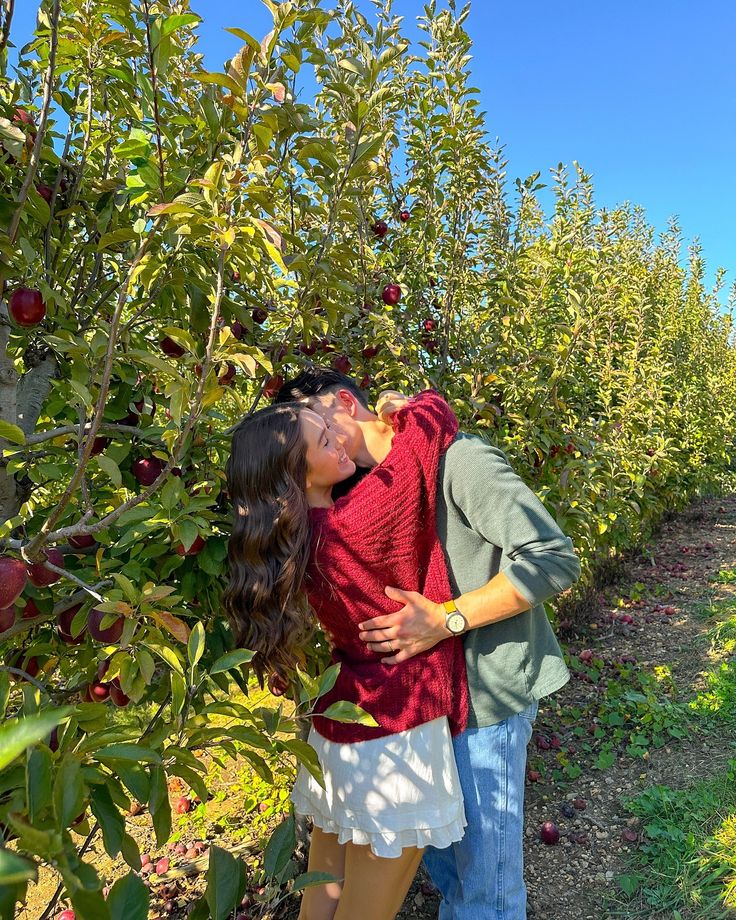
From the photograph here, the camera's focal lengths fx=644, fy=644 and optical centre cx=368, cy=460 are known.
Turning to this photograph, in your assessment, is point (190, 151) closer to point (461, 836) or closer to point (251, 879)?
point (461, 836)

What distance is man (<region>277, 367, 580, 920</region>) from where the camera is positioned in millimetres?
1292

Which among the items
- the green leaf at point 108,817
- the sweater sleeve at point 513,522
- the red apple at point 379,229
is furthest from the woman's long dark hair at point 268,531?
the red apple at point 379,229

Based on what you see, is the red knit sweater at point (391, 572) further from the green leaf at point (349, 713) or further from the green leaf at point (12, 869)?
the green leaf at point (12, 869)

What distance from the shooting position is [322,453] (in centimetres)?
138

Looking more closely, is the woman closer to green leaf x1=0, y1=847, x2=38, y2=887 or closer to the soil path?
green leaf x1=0, y1=847, x2=38, y2=887

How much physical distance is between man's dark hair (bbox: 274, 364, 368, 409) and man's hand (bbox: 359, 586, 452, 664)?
0.54m

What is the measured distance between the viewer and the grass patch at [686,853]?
2066 millimetres

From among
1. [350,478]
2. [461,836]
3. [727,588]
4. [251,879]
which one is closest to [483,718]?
[461,836]

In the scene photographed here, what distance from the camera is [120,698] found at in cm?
138

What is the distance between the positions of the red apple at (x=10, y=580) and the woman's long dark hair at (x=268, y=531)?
16.1 inches

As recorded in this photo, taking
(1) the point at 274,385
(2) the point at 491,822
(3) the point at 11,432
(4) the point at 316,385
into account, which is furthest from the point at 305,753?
(1) the point at 274,385

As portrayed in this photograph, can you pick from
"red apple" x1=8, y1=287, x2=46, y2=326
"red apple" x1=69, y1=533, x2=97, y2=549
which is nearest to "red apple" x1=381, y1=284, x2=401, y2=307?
"red apple" x1=8, y1=287, x2=46, y2=326

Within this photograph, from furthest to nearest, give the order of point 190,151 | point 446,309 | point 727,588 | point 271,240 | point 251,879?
1. point 727,588
2. point 446,309
3. point 251,879
4. point 190,151
5. point 271,240

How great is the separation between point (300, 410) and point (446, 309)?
5.12ft
